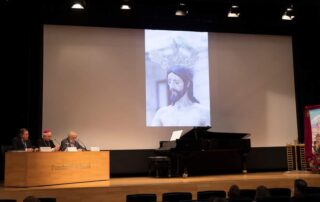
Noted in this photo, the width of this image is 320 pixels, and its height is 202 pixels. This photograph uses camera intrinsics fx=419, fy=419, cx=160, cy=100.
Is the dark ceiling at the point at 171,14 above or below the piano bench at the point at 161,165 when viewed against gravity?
above

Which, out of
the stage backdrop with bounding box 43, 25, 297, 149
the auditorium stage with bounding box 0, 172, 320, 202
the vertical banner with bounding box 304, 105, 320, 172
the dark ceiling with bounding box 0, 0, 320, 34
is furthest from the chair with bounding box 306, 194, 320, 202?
the stage backdrop with bounding box 43, 25, 297, 149

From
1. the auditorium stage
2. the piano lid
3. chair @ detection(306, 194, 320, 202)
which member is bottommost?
the auditorium stage

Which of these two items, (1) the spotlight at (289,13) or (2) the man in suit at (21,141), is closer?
(2) the man in suit at (21,141)

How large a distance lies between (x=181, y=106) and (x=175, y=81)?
0.68 m

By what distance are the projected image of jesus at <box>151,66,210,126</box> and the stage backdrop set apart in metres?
0.25

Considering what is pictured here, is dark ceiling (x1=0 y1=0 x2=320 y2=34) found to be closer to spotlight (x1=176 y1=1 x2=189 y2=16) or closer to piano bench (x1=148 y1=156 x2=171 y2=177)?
spotlight (x1=176 y1=1 x2=189 y2=16)

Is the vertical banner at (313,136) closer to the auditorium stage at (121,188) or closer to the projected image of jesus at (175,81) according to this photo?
the auditorium stage at (121,188)

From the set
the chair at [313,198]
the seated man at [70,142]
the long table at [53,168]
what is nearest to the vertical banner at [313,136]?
the long table at [53,168]

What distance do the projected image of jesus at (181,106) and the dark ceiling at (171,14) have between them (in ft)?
4.17

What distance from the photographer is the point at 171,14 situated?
35.1 feet

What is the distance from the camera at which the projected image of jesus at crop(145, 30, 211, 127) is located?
423 inches

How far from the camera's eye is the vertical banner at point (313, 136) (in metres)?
9.89

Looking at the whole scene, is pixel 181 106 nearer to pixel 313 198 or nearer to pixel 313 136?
pixel 313 136

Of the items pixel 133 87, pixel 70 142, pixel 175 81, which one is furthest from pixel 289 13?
pixel 70 142
